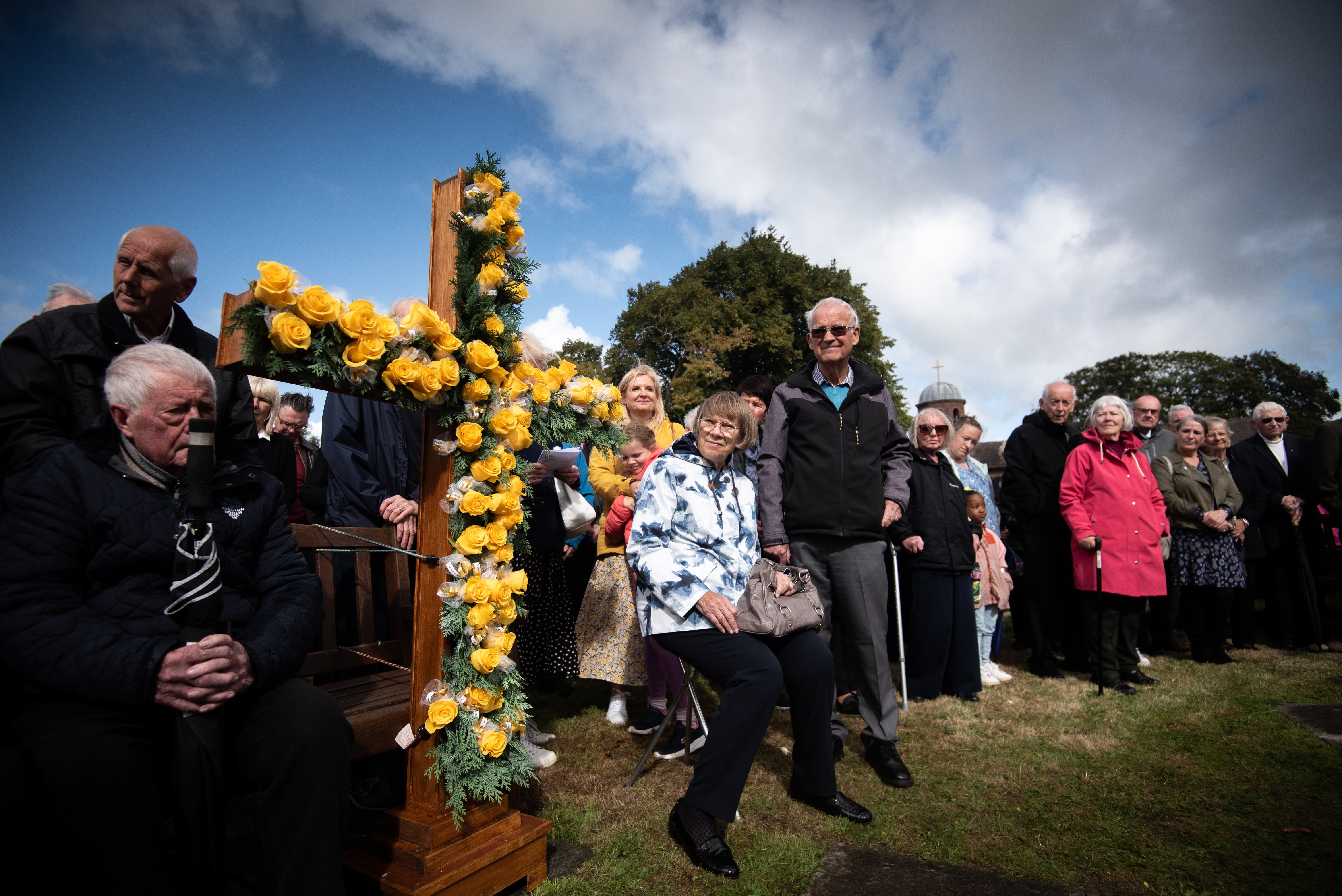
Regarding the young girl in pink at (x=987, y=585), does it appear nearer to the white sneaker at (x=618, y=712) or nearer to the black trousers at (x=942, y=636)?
the black trousers at (x=942, y=636)

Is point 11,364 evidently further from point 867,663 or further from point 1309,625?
point 1309,625

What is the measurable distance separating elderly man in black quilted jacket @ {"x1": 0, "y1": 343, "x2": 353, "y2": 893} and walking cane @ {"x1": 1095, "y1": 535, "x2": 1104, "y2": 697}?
5.49 meters

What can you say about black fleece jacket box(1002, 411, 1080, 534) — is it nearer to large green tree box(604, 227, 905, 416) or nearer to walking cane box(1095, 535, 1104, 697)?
walking cane box(1095, 535, 1104, 697)

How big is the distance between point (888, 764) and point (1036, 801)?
724mm

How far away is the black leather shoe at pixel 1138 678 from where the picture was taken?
5.57m

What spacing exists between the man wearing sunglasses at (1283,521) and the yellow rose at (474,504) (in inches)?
324

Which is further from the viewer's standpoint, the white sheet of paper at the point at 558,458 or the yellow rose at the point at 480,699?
the white sheet of paper at the point at 558,458

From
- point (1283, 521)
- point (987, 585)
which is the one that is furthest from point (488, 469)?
point (1283, 521)

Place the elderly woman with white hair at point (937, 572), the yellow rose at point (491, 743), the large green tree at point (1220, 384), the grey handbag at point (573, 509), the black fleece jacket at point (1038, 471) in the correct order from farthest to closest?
1. the large green tree at point (1220, 384)
2. the black fleece jacket at point (1038, 471)
3. the elderly woman with white hair at point (937, 572)
4. the grey handbag at point (573, 509)
5. the yellow rose at point (491, 743)

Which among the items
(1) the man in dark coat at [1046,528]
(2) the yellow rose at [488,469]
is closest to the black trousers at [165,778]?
(2) the yellow rose at [488,469]

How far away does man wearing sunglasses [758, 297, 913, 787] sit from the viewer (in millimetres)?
3750

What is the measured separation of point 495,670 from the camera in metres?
2.59

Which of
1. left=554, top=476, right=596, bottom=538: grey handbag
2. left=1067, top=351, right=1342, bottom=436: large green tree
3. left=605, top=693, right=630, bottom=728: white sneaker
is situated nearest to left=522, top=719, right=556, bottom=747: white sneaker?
left=605, top=693, right=630, bottom=728: white sneaker

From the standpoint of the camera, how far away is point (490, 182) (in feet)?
8.71
